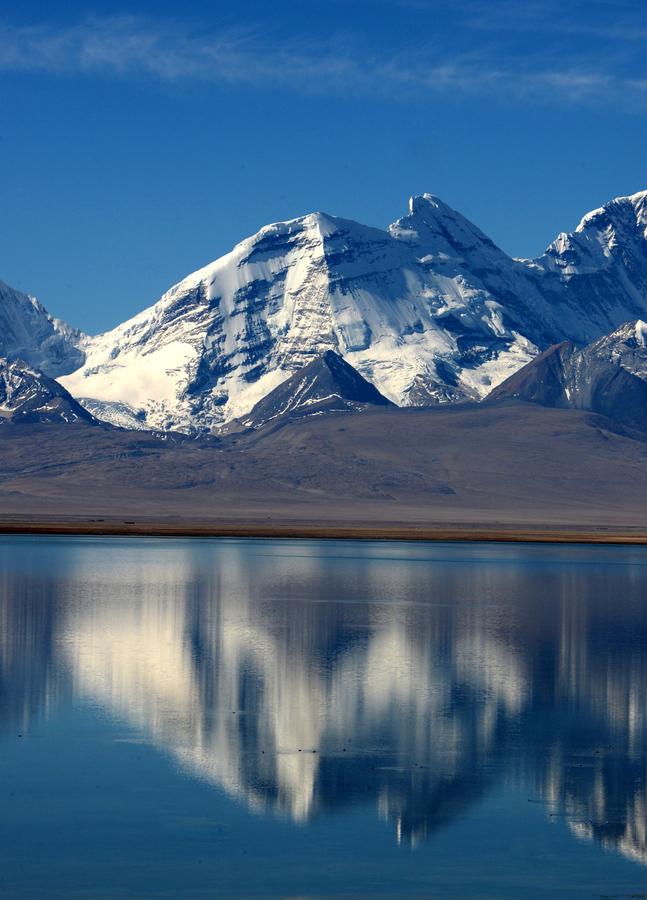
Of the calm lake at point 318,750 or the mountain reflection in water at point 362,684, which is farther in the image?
the mountain reflection in water at point 362,684

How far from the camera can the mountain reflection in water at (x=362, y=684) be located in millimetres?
37781

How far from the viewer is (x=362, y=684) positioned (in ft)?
174

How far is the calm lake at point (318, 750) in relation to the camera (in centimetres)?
3061

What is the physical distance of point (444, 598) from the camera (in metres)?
92.8

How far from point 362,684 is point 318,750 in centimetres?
1182

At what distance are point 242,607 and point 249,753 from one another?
4189 cm

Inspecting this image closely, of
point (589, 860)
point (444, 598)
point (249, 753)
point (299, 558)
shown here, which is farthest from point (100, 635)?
point (299, 558)

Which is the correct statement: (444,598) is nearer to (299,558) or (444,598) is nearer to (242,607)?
(242,607)

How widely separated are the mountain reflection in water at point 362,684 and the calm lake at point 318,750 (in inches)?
5.5

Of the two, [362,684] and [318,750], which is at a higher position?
[362,684]

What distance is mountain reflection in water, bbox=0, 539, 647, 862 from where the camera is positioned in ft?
124

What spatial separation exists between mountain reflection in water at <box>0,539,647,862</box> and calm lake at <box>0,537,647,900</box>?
14 cm

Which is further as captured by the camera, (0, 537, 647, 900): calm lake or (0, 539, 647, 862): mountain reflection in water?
(0, 539, 647, 862): mountain reflection in water

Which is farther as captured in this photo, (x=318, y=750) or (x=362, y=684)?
(x=362, y=684)
